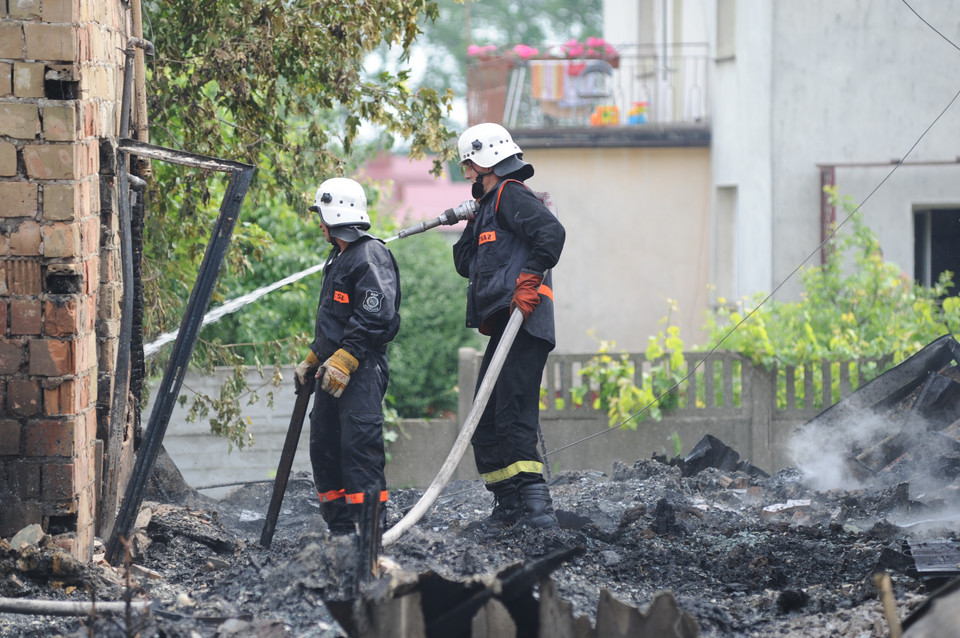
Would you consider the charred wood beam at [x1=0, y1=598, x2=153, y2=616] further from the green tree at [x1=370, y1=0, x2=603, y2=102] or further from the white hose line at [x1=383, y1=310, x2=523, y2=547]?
the green tree at [x1=370, y1=0, x2=603, y2=102]

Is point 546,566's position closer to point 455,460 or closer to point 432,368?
point 455,460

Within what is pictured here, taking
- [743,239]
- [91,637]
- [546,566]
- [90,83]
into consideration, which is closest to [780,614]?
[546,566]

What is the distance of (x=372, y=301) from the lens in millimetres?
5191

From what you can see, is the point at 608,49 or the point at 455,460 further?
the point at 608,49

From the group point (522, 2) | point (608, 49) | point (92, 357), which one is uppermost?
point (522, 2)

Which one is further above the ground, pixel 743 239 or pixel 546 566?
pixel 743 239

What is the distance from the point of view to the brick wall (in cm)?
408

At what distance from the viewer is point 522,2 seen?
43.1m

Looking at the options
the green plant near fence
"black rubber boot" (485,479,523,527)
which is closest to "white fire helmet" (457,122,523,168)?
"black rubber boot" (485,479,523,527)

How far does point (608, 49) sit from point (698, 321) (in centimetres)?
361

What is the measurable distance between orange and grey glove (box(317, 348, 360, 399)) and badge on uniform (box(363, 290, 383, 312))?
0.25m

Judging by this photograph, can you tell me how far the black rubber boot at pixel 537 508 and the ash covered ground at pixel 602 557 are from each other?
143 millimetres

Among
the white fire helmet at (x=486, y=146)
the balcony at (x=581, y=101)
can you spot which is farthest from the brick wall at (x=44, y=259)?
the balcony at (x=581, y=101)

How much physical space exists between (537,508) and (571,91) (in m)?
9.21
